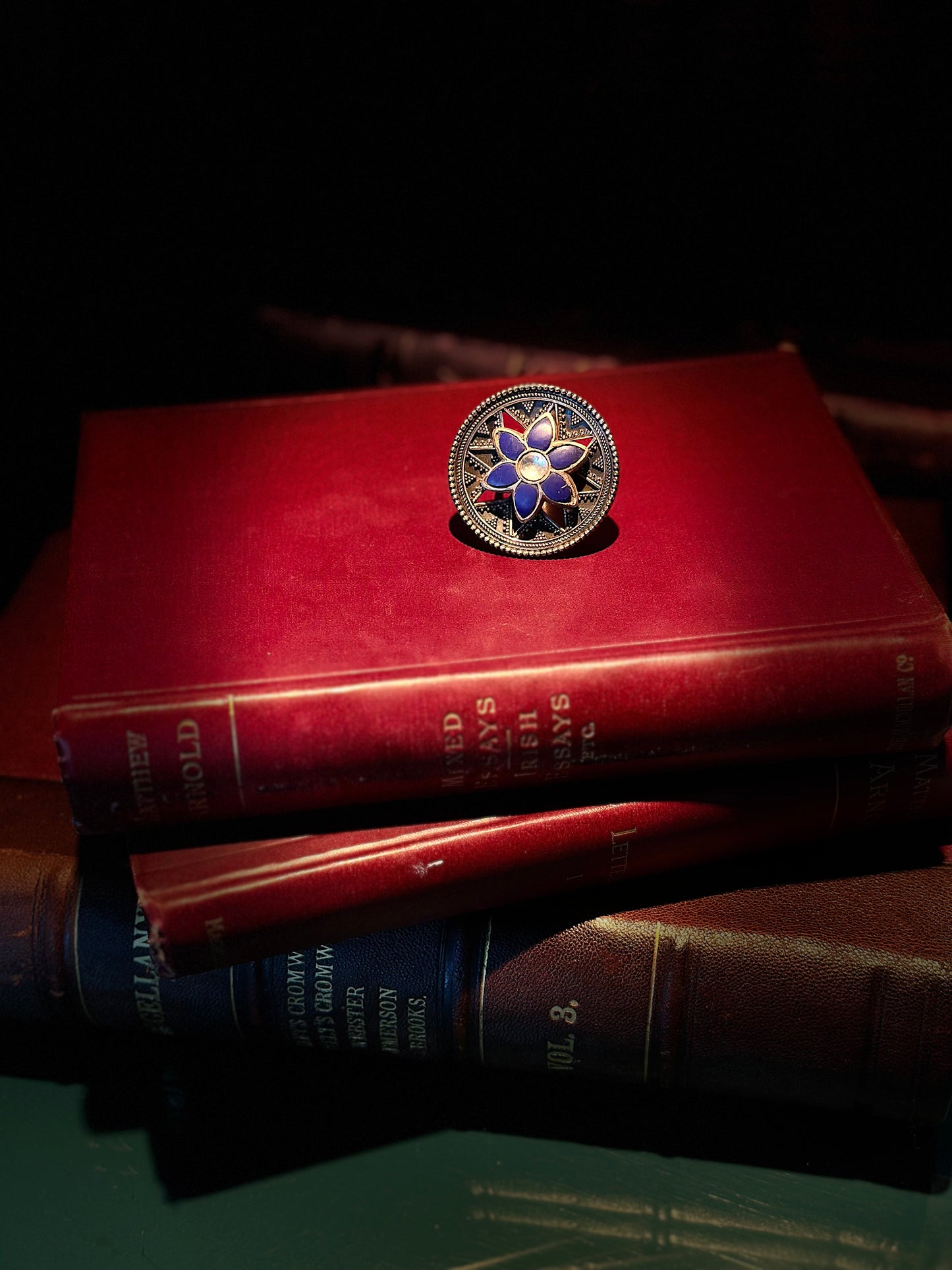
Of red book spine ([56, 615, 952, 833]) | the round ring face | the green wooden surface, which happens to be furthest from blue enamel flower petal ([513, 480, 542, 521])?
the green wooden surface

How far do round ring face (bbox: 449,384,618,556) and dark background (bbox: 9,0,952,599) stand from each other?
1.80ft

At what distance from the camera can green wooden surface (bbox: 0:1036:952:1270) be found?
87 cm

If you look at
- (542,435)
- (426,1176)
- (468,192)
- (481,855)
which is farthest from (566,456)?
(468,192)

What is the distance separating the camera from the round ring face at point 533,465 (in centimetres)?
96

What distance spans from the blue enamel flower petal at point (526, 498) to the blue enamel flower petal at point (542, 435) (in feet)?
0.11

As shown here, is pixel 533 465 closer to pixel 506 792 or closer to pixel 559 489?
pixel 559 489

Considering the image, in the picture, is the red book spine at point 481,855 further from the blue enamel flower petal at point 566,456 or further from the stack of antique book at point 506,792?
the blue enamel flower petal at point 566,456

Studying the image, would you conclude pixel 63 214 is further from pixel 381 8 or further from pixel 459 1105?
pixel 459 1105

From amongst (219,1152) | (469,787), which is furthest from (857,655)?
(219,1152)

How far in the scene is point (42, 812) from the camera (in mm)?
1022

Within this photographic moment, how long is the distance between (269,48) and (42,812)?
3.68 feet

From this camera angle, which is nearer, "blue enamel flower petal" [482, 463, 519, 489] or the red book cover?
the red book cover

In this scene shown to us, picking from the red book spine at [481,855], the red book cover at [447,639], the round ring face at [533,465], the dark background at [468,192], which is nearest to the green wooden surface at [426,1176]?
the red book spine at [481,855]

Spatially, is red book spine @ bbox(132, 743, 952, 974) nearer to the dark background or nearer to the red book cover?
the red book cover
